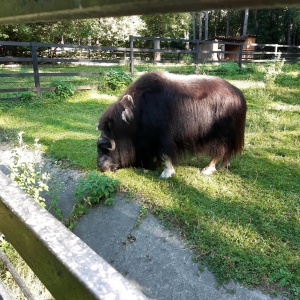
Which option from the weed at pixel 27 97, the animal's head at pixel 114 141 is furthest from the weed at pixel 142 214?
the weed at pixel 27 97

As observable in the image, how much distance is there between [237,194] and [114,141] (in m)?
1.85

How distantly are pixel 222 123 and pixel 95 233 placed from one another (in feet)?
7.09

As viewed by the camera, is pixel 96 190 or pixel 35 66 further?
pixel 35 66

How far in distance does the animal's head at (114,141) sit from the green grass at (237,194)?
0.60ft

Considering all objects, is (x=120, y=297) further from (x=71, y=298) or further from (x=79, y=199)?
(x=79, y=199)

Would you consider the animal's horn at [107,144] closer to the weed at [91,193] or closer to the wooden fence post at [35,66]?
the weed at [91,193]

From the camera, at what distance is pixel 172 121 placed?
418cm

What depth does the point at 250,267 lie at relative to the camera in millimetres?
2738

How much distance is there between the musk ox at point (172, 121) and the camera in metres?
4.16

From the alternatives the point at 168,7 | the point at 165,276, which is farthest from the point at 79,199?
the point at 168,7

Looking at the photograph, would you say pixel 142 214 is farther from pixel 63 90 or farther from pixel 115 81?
pixel 115 81

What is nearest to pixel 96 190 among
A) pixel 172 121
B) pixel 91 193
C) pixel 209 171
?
pixel 91 193

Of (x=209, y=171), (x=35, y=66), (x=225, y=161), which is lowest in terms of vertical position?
(x=209, y=171)

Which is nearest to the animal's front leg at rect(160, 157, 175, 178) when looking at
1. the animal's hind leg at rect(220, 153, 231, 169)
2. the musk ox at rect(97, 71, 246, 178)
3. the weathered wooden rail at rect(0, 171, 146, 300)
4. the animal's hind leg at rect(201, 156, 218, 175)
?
the musk ox at rect(97, 71, 246, 178)
